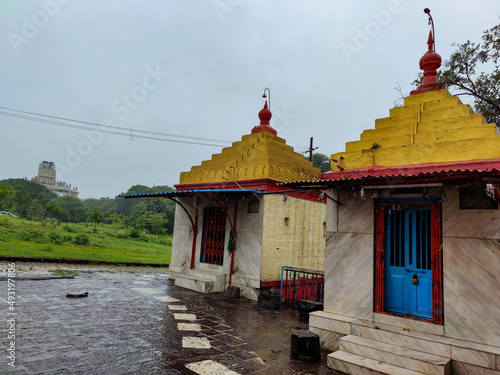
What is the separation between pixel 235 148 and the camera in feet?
41.1

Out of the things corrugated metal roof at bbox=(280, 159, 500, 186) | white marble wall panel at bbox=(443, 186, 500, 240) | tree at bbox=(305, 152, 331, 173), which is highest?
tree at bbox=(305, 152, 331, 173)

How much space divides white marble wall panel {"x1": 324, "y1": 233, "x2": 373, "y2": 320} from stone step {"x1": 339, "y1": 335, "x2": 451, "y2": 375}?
2.31ft

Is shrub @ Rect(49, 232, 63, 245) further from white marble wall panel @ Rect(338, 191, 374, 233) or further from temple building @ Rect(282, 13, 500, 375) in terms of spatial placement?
white marble wall panel @ Rect(338, 191, 374, 233)

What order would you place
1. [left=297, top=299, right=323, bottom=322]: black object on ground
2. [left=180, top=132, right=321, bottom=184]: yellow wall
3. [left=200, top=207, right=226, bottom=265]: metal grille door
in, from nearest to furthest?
[left=297, top=299, right=323, bottom=322]: black object on ground, [left=180, top=132, right=321, bottom=184]: yellow wall, [left=200, top=207, right=226, bottom=265]: metal grille door

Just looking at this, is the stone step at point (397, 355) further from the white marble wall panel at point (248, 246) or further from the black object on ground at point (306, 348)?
the white marble wall panel at point (248, 246)

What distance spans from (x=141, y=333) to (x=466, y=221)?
6036 mm

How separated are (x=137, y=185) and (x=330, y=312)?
71800mm

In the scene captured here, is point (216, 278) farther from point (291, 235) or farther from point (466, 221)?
point (466, 221)

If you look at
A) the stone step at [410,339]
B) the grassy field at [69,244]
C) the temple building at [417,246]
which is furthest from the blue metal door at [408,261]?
the grassy field at [69,244]

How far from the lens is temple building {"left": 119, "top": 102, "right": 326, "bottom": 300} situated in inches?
405

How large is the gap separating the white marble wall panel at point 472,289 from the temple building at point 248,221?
4752mm

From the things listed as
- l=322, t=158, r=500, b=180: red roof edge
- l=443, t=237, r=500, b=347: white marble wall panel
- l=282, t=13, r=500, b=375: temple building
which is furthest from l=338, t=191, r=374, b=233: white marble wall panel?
l=443, t=237, r=500, b=347: white marble wall panel

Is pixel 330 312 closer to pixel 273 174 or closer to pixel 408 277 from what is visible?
pixel 408 277

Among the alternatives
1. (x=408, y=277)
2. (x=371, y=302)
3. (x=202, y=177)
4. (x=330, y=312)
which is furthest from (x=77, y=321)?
(x=202, y=177)
